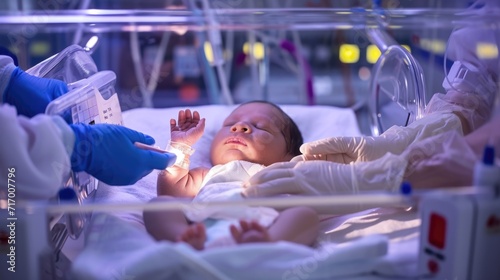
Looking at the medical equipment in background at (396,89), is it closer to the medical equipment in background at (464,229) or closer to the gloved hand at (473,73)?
the gloved hand at (473,73)

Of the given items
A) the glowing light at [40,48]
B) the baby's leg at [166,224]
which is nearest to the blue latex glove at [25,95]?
the baby's leg at [166,224]

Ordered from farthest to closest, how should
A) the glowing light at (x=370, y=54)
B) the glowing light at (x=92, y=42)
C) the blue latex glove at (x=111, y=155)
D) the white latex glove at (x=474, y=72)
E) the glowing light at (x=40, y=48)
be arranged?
1. the glowing light at (x=370, y=54)
2. the glowing light at (x=40, y=48)
3. the glowing light at (x=92, y=42)
4. the white latex glove at (x=474, y=72)
5. the blue latex glove at (x=111, y=155)

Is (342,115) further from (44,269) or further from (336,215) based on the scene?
(44,269)

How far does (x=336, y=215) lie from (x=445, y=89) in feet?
1.75

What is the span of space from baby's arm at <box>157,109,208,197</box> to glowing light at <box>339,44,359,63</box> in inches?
75.1

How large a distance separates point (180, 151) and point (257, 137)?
0.71 feet

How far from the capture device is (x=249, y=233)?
3.34 feet

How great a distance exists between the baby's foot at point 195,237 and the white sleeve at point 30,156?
25cm

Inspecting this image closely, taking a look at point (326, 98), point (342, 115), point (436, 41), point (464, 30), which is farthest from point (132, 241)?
point (326, 98)

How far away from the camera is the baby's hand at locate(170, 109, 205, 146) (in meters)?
1.54

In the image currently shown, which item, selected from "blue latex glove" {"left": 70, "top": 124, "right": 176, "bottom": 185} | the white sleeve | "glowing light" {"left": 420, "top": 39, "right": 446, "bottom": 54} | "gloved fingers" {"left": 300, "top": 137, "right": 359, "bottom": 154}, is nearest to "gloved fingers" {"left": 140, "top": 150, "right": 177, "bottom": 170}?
"blue latex glove" {"left": 70, "top": 124, "right": 176, "bottom": 185}

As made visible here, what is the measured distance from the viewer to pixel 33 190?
3.25 feet

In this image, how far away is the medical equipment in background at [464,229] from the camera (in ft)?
3.16

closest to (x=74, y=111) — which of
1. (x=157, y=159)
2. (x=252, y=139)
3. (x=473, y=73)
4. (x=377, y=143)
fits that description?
(x=157, y=159)
